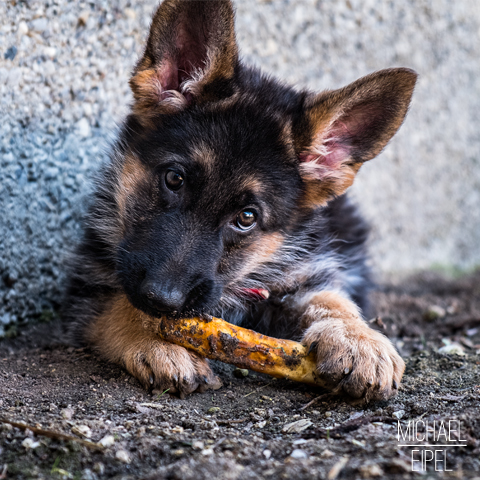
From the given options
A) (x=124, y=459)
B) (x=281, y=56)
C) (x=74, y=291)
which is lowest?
(x=124, y=459)

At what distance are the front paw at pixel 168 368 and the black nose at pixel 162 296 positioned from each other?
0.29 meters

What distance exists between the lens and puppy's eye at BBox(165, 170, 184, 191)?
2762 mm

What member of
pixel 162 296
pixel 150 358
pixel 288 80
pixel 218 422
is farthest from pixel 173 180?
pixel 288 80

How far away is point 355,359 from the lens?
8.21ft

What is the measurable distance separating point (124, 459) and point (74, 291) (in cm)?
170

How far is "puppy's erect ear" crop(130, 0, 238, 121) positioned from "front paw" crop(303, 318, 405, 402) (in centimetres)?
142

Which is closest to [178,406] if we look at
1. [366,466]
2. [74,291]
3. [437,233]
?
[366,466]

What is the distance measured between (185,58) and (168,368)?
1.62m

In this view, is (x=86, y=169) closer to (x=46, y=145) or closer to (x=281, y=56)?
(x=46, y=145)

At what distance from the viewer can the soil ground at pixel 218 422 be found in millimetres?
1804

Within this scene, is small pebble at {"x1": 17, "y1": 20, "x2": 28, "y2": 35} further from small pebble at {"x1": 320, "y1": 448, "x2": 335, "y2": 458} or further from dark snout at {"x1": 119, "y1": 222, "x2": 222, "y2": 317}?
small pebble at {"x1": 320, "y1": 448, "x2": 335, "y2": 458}

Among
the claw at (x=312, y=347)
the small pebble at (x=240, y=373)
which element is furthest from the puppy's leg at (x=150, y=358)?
the claw at (x=312, y=347)

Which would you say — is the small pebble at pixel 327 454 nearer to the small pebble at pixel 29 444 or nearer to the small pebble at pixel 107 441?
the small pebble at pixel 107 441

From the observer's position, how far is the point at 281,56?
190 inches
